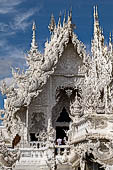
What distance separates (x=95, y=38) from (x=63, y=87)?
2895mm

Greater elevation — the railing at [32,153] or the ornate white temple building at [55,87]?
the ornate white temple building at [55,87]

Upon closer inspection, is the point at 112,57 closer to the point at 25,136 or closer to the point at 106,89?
the point at 106,89

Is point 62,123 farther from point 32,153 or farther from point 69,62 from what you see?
point 32,153

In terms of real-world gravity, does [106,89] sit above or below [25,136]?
above

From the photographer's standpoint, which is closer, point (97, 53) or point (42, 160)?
point (42, 160)

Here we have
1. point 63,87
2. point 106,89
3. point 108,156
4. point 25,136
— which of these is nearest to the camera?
point 108,156

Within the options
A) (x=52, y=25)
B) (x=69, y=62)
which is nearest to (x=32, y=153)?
(x=69, y=62)

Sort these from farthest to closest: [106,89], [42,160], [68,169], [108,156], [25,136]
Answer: [25,136], [106,89], [42,160], [68,169], [108,156]

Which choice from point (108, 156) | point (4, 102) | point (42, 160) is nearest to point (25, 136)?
point (4, 102)

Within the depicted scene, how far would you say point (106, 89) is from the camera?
14930 mm

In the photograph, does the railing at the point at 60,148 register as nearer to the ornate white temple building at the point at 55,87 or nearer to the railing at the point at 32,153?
the ornate white temple building at the point at 55,87

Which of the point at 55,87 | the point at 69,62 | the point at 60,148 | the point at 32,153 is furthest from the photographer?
the point at 69,62

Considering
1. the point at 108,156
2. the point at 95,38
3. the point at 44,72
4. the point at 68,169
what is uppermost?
the point at 95,38

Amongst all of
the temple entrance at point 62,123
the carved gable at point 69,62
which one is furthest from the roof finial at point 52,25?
the temple entrance at point 62,123
